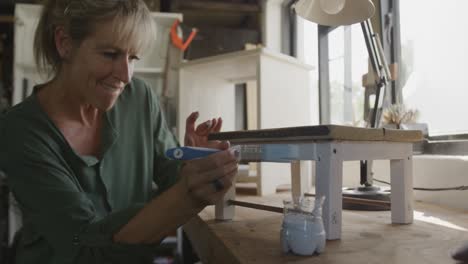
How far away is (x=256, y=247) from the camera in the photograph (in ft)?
1.93

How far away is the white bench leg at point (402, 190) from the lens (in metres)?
0.77

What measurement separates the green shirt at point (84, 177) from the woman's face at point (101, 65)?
4.2 inches

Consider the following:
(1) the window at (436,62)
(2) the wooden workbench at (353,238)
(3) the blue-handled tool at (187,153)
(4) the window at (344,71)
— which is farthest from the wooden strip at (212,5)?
(3) the blue-handled tool at (187,153)

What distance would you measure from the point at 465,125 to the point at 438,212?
38 cm

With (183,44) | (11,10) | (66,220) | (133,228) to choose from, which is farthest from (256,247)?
(11,10)

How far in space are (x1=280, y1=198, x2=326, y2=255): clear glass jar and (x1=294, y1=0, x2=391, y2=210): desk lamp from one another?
424 millimetres

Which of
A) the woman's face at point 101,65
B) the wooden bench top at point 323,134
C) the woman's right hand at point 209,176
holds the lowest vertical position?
the woman's right hand at point 209,176

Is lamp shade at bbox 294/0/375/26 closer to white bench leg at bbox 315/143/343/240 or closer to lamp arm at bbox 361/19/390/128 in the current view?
lamp arm at bbox 361/19/390/128

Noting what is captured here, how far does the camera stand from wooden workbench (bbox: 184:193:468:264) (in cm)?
53

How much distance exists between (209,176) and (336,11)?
522mm

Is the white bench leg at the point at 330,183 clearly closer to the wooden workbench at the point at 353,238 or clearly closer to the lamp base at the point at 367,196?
the wooden workbench at the point at 353,238

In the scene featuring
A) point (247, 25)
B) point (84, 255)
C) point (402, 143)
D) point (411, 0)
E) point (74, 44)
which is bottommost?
point (84, 255)

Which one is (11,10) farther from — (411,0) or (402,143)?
(402,143)

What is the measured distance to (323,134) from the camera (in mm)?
622
